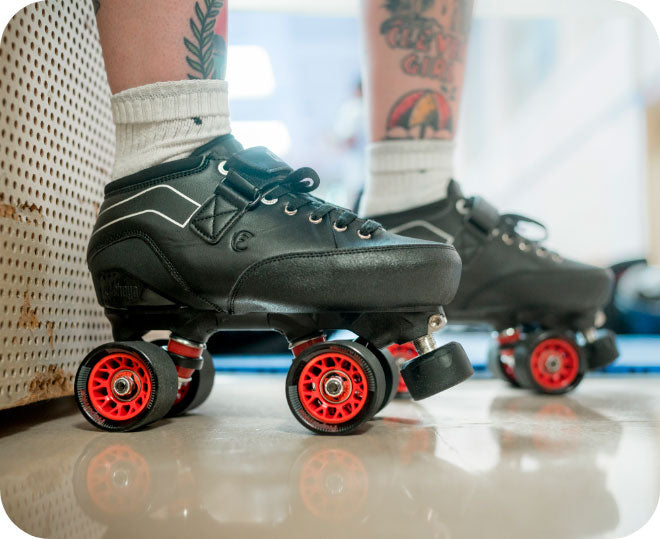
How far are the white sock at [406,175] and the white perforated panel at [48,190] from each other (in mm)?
531

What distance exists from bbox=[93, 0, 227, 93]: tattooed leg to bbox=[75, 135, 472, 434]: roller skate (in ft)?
0.41

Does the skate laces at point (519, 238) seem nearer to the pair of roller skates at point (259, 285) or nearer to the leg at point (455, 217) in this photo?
the leg at point (455, 217)

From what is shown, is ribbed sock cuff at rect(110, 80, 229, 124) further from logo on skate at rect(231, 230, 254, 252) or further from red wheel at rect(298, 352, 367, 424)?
red wheel at rect(298, 352, 367, 424)

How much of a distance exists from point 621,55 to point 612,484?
4.15 m

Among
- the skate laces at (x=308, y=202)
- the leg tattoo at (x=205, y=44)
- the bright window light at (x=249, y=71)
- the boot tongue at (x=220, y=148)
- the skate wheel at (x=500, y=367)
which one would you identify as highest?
the bright window light at (x=249, y=71)

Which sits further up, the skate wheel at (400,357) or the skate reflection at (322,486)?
the skate reflection at (322,486)

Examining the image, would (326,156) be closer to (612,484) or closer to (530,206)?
(530,206)

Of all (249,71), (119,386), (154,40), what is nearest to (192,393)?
(119,386)

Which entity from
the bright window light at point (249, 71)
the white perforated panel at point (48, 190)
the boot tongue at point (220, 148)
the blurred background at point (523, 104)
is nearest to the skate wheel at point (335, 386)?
the boot tongue at point (220, 148)

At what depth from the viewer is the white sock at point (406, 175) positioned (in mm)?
1153

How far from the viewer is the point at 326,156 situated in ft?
17.3

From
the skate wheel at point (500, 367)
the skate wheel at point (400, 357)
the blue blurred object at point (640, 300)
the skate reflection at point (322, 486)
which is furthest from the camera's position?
the blue blurred object at point (640, 300)

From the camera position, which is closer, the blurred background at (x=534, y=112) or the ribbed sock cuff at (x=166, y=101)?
the ribbed sock cuff at (x=166, y=101)

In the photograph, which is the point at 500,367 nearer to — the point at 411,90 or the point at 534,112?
the point at 411,90
